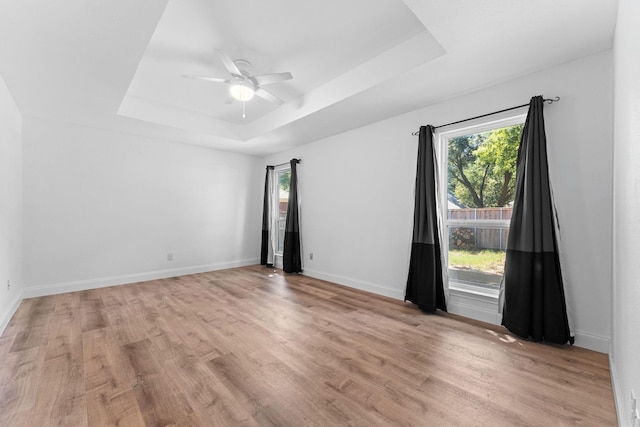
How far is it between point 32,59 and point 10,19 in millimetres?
570

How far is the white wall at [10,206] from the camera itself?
8.45ft

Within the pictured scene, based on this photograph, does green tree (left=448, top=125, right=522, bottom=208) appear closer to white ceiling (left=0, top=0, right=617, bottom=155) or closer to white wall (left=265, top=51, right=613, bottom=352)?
white wall (left=265, top=51, right=613, bottom=352)

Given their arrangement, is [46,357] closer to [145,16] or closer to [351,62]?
[145,16]

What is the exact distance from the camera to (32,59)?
2262 mm

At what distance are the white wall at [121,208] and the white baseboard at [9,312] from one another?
310 mm

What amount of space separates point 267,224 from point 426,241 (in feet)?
11.4

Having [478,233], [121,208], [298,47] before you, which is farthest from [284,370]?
[121,208]

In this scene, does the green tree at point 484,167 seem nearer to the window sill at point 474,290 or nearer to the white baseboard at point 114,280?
the window sill at point 474,290

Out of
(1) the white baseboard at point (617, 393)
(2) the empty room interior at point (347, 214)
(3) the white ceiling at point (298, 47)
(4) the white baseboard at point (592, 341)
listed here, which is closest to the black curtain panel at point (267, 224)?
(2) the empty room interior at point (347, 214)

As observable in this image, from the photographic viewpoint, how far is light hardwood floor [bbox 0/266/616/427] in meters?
1.47

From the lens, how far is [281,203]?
5.79 m

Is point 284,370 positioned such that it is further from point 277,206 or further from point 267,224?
point 277,206

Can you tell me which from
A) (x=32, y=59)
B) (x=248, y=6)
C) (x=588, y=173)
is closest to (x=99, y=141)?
(x=32, y=59)

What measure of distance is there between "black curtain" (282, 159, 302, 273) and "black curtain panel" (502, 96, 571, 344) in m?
3.29
